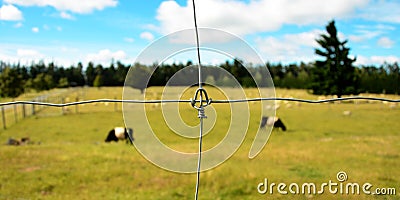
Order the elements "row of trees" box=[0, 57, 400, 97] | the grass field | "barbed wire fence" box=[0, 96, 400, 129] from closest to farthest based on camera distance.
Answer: "barbed wire fence" box=[0, 96, 400, 129], the grass field, "row of trees" box=[0, 57, 400, 97]

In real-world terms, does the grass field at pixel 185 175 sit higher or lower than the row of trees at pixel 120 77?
lower

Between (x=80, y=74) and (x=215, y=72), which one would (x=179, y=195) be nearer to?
(x=215, y=72)

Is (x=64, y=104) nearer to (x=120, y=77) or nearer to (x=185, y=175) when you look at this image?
(x=185, y=175)

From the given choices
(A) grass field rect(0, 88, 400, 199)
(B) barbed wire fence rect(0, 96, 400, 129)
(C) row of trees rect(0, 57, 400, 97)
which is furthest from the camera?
(C) row of trees rect(0, 57, 400, 97)

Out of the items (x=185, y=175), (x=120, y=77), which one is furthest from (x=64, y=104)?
(x=120, y=77)

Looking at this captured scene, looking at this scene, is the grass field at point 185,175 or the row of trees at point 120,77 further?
the row of trees at point 120,77

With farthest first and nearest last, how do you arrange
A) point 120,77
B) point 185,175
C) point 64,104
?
point 120,77 < point 185,175 < point 64,104

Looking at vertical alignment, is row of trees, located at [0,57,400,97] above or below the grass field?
above

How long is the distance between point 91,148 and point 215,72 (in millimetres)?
7322

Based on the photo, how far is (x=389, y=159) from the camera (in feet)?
23.4

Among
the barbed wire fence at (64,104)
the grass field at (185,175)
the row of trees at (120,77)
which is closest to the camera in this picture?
the barbed wire fence at (64,104)

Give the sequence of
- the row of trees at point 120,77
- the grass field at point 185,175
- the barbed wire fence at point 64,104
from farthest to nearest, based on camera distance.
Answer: the row of trees at point 120,77 → the grass field at point 185,175 → the barbed wire fence at point 64,104

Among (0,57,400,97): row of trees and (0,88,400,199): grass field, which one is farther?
(0,57,400,97): row of trees

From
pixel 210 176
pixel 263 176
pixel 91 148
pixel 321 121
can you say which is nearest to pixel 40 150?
pixel 91 148
